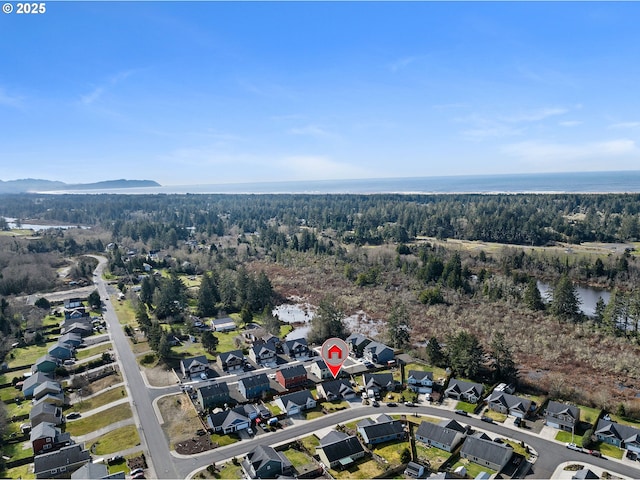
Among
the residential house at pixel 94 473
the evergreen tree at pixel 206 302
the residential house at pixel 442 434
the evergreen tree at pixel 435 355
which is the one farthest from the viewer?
the evergreen tree at pixel 206 302

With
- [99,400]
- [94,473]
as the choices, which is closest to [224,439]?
[94,473]

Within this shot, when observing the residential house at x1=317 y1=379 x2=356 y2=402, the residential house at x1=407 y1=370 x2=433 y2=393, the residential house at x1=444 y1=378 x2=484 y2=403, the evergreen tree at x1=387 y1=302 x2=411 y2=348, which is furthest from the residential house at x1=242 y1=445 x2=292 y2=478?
the evergreen tree at x1=387 y1=302 x2=411 y2=348

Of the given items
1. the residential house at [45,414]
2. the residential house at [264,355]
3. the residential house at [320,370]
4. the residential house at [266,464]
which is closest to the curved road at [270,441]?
the residential house at [266,464]

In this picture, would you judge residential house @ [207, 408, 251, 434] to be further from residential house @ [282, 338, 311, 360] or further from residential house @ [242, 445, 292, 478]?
residential house @ [282, 338, 311, 360]

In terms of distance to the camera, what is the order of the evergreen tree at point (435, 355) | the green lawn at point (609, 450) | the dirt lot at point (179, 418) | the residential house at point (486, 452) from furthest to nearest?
the evergreen tree at point (435, 355), the dirt lot at point (179, 418), the green lawn at point (609, 450), the residential house at point (486, 452)

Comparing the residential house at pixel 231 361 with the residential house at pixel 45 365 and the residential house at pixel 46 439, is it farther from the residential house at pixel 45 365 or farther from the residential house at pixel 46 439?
the residential house at pixel 45 365

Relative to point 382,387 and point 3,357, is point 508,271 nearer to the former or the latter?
point 382,387

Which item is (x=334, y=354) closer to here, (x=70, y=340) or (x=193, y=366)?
(x=193, y=366)

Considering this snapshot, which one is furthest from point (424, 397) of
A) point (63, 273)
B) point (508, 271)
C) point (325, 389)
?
point (63, 273)
